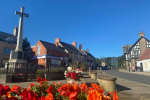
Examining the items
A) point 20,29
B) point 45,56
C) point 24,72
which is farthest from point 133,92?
point 45,56

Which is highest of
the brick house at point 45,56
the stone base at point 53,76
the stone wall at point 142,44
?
the stone wall at point 142,44

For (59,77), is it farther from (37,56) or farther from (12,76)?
(37,56)

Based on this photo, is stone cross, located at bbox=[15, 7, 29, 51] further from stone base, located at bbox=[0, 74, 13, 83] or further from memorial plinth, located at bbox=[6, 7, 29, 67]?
stone base, located at bbox=[0, 74, 13, 83]

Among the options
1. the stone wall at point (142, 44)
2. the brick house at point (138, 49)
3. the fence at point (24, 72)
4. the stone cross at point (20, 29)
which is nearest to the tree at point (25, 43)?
the stone cross at point (20, 29)

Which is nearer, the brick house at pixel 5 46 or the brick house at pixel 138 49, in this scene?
the brick house at pixel 5 46

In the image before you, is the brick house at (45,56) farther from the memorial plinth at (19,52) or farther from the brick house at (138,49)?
the brick house at (138,49)

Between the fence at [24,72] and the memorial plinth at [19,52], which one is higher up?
the memorial plinth at [19,52]

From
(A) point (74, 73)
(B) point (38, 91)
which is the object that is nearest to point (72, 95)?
(B) point (38, 91)

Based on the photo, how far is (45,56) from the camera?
82.8ft

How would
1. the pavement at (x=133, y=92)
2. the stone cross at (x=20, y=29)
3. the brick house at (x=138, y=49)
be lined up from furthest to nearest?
1. the brick house at (x=138, y=49)
2. the stone cross at (x=20, y=29)
3. the pavement at (x=133, y=92)

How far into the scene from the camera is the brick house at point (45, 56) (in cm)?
2558

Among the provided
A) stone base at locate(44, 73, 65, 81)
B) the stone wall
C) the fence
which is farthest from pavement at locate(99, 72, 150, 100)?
the stone wall

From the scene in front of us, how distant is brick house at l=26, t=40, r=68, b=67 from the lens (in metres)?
25.6

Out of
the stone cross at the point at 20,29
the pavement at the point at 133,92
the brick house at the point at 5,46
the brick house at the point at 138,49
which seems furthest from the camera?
the brick house at the point at 138,49
